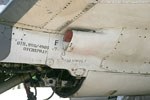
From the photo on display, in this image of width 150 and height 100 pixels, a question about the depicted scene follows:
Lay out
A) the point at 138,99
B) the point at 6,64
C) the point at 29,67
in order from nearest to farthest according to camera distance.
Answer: the point at 6,64 → the point at 29,67 → the point at 138,99

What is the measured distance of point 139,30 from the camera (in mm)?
4984

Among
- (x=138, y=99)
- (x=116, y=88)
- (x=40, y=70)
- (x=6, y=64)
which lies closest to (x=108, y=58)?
(x=116, y=88)

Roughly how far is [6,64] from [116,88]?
1933mm

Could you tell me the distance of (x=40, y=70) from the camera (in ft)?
16.7

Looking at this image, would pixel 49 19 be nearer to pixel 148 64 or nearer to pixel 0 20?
pixel 0 20

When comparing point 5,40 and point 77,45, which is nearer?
point 5,40

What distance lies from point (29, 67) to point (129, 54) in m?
1.55

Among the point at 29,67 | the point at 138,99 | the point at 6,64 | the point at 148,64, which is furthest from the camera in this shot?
the point at 138,99

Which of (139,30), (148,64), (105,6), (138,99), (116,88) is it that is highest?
(105,6)

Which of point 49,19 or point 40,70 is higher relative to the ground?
point 49,19

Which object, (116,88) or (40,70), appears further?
(116,88)

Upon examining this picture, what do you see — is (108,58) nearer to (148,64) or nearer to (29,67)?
(148,64)

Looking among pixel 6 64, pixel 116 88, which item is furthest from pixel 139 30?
pixel 6 64

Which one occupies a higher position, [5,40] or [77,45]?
[5,40]
